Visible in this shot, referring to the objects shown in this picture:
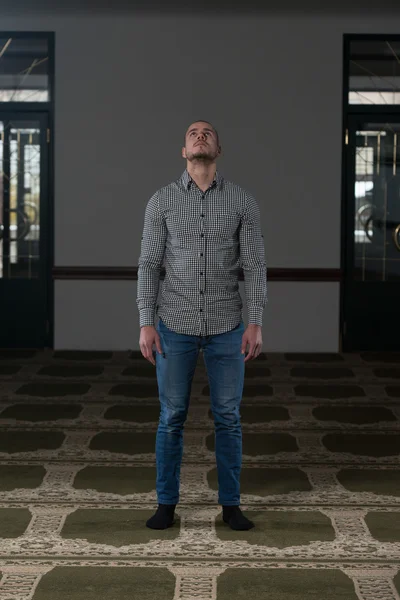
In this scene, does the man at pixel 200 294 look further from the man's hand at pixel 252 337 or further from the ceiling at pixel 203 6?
the ceiling at pixel 203 6

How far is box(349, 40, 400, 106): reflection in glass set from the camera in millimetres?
8469

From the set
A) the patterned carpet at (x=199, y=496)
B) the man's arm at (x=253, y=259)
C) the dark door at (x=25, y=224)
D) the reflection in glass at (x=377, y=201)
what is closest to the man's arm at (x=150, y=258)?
the man's arm at (x=253, y=259)

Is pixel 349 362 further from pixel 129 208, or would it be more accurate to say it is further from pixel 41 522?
pixel 41 522

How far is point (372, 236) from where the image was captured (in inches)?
338

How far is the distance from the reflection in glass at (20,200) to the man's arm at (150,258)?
5.16m

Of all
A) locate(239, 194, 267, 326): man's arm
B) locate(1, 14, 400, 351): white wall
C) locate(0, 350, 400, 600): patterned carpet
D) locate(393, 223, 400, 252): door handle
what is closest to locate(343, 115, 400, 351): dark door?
locate(393, 223, 400, 252): door handle

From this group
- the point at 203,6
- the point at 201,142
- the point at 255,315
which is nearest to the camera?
the point at 201,142

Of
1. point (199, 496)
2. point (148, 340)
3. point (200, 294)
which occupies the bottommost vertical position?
point (199, 496)

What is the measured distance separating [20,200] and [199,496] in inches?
199

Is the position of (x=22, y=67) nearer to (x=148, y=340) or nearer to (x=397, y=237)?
(x=397, y=237)

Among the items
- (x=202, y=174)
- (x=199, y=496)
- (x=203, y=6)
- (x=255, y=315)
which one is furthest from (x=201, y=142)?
(x=203, y=6)

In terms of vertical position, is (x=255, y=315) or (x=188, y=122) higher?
(x=188, y=122)

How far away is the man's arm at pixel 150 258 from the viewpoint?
358cm

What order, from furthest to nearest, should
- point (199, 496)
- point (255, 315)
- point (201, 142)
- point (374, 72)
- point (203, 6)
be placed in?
point (374, 72)
point (203, 6)
point (199, 496)
point (255, 315)
point (201, 142)
